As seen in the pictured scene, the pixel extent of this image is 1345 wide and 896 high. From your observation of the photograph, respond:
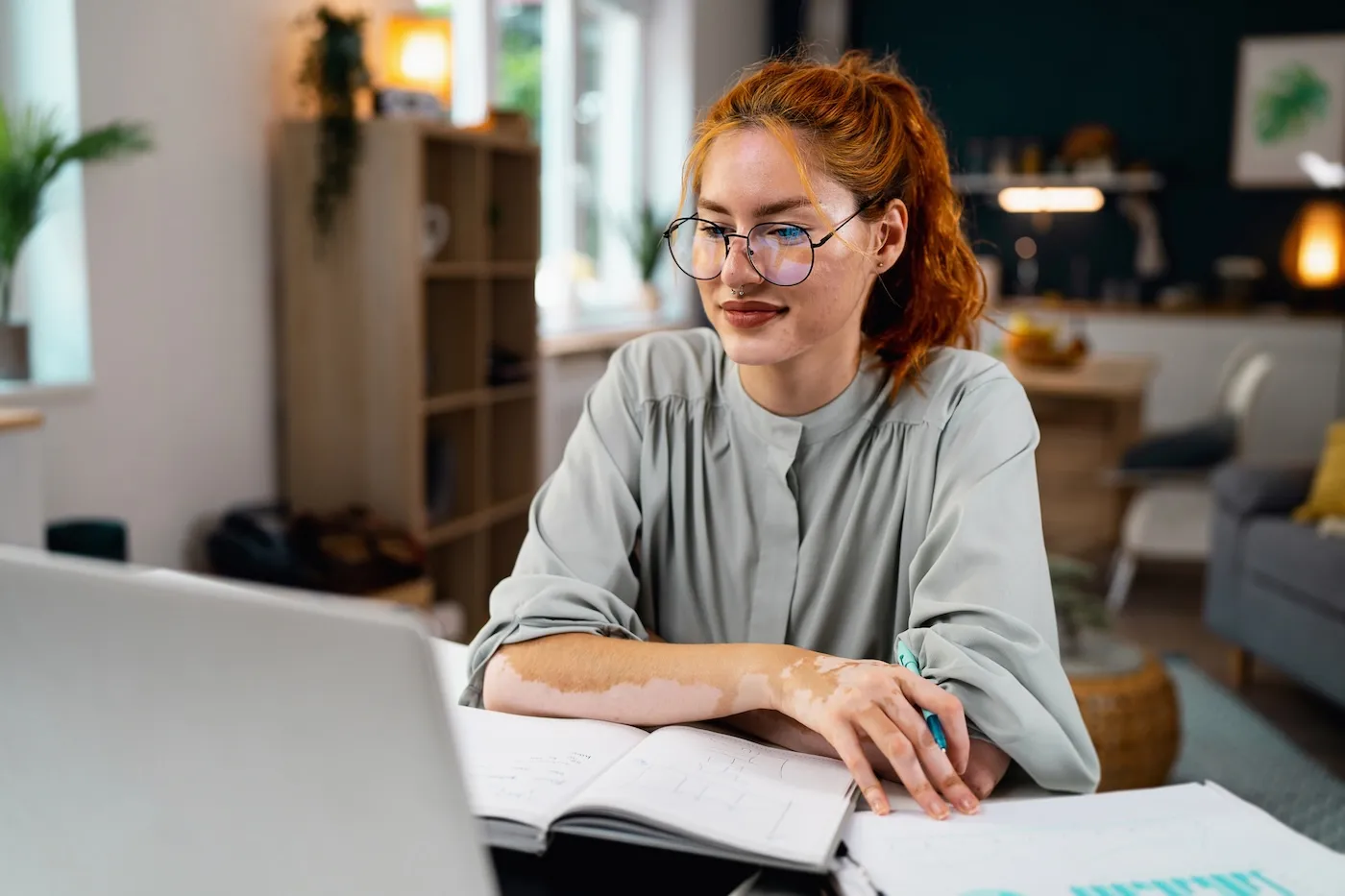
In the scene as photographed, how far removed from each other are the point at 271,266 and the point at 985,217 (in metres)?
5.19

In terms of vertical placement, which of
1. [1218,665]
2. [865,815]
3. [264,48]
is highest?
[264,48]

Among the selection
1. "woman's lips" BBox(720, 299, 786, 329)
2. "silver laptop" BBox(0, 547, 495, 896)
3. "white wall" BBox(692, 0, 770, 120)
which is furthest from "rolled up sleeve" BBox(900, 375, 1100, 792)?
"white wall" BBox(692, 0, 770, 120)

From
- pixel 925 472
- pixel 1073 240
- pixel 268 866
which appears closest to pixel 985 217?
pixel 1073 240

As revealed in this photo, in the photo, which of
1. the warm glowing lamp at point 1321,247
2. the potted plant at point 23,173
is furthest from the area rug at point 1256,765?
the warm glowing lamp at point 1321,247

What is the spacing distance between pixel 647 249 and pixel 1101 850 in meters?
5.18

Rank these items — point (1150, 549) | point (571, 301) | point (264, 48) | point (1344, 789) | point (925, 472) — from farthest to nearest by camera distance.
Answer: point (571, 301) → point (1150, 549) → point (264, 48) → point (1344, 789) → point (925, 472)

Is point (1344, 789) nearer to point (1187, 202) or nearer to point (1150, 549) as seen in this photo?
point (1150, 549)

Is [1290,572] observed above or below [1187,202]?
below

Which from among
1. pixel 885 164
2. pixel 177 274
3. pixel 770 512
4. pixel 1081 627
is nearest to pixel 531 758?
pixel 770 512

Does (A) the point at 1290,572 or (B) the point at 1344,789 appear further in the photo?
(A) the point at 1290,572

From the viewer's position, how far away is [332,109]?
3.17m

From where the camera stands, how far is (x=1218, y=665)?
383 centimetres

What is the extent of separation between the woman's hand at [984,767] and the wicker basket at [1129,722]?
143 centimetres

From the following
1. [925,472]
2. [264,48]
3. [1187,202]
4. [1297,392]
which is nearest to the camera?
[925,472]
